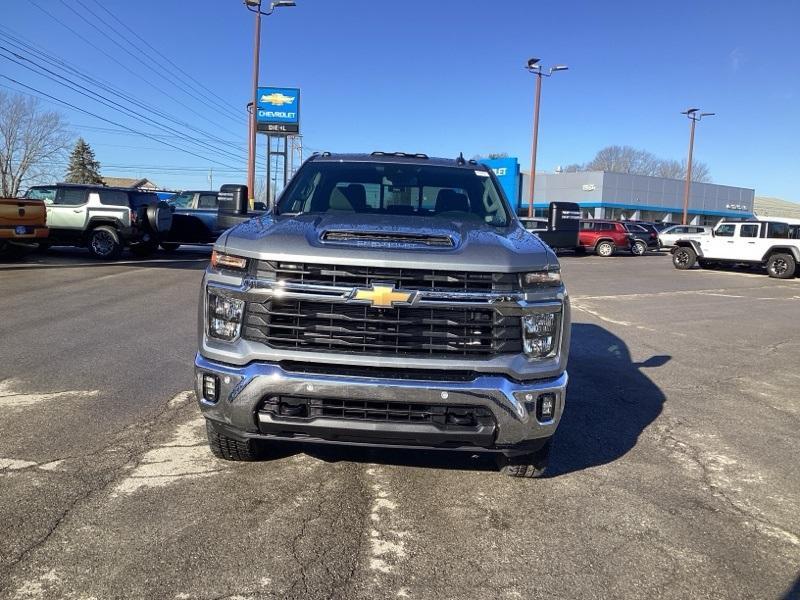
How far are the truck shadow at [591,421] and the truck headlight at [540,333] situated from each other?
2.57ft

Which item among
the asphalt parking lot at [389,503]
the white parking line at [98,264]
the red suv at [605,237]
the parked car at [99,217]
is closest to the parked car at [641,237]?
the red suv at [605,237]

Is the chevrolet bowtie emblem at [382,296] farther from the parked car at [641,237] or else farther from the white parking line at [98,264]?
the parked car at [641,237]

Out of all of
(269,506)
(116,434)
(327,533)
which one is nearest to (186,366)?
(116,434)

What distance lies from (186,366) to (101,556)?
377 cm

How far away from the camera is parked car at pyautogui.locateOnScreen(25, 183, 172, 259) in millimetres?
17031

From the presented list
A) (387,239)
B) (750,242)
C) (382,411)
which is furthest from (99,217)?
(750,242)

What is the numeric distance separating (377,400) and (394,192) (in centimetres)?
218

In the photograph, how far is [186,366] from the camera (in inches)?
259

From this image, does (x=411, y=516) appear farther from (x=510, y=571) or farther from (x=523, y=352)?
(x=523, y=352)

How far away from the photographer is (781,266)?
21.1m

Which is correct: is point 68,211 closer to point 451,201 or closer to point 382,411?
point 451,201

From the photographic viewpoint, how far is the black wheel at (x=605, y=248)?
30.1 m

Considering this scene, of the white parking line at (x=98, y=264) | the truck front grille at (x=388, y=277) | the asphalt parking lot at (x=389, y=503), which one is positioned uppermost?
the truck front grille at (x=388, y=277)

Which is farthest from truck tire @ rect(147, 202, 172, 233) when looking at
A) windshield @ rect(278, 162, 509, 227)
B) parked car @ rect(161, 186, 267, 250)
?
windshield @ rect(278, 162, 509, 227)
